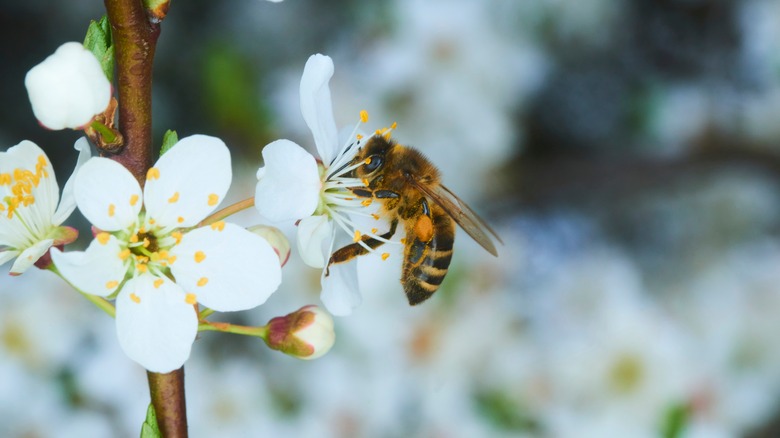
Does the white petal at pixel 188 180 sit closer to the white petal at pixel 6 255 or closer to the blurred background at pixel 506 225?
the white petal at pixel 6 255

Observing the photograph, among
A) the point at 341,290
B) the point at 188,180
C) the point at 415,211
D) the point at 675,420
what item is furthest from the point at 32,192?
the point at 675,420

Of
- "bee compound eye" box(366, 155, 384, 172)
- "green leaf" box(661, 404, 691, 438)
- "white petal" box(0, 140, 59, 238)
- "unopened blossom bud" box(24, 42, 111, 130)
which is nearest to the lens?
"unopened blossom bud" box(24, 42, 111, 130)

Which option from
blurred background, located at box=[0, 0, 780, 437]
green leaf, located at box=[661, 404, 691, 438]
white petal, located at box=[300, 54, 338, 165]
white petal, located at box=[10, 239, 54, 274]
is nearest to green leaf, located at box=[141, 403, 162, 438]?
white petal, located at box=[10, 239, 54, 274]

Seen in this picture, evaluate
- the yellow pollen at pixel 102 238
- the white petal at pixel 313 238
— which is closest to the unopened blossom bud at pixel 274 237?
the white petal at pixel 313 238

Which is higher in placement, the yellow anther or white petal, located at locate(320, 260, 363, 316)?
white petal, located at locate(320, 260, 363, 316)

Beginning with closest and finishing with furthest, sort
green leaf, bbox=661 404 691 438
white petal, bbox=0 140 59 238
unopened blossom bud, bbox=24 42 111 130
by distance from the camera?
1. unopened blossom bud, bbox=24 42 111 130
2. white petal, bbox=0 140 59 238
3. green leaf, bbox=661 404 691 438

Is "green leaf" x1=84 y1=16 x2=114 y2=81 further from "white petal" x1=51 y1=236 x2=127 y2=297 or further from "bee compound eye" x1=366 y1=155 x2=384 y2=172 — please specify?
"bee compound eye" x1=366 y1=155 x2=384 y2=172

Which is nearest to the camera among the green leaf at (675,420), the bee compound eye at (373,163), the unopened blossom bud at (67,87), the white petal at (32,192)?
the unopened blossom bud at (67,87)
